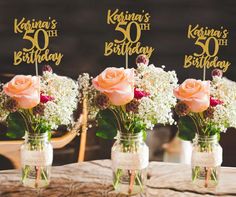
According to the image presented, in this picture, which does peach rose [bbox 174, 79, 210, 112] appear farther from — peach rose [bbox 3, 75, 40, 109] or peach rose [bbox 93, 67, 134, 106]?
peach rose [bbox 3, 75, 40, 109]

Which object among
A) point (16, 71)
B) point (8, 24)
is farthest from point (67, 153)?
point (8, 24)

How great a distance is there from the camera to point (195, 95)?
185 centimetres

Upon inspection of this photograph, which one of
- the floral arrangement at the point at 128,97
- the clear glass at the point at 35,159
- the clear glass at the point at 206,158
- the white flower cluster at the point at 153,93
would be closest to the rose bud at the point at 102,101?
the floral arrangement at the point at 128,97

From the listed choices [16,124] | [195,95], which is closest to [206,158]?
[195,95]

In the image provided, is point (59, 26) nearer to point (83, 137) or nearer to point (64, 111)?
point (83, 137)

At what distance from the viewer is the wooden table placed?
192 centimetres

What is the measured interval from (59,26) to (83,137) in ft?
3.81

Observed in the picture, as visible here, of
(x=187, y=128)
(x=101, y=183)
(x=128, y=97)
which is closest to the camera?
(x=128, y=97)

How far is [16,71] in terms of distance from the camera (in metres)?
3.83

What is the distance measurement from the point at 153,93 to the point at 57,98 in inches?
11.9

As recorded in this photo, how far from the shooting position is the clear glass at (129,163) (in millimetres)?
1860

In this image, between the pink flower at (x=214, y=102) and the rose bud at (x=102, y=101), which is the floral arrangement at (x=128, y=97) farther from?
the pink flower at (x=214, y=102)

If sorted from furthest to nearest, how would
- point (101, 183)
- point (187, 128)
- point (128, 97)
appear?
point (101, 183)
point (187, 128)
point (128, 97)

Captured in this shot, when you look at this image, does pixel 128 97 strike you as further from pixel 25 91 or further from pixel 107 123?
pixel 25 91
